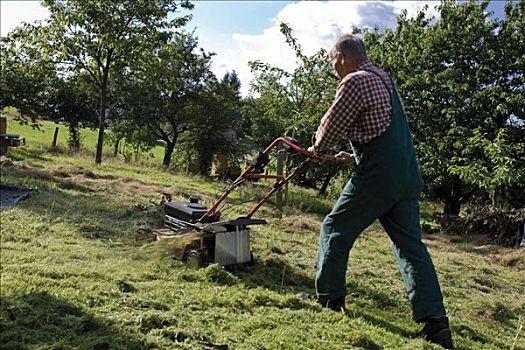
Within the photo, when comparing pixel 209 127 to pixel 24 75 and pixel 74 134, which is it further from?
pixel 24 75

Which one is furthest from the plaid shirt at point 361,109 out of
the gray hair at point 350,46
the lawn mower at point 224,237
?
the lawn mower at point 224,237

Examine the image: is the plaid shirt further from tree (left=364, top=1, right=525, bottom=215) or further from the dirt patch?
tree (left=364, top=1, right=525, bottom=215)

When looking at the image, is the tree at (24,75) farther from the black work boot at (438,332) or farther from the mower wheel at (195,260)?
the black work boot at (438,332)

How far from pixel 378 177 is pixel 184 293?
146 cm

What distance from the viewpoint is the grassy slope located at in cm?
254

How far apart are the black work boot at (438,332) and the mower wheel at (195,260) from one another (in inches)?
69.1

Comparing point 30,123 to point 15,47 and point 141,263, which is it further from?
point 141,263

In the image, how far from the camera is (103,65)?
43.9 ft

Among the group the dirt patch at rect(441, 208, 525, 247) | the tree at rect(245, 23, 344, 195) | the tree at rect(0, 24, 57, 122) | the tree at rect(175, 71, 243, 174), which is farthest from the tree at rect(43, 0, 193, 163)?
the dirt patch at rect(441, 208, 525, 247)

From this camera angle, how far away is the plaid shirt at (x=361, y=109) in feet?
9.93

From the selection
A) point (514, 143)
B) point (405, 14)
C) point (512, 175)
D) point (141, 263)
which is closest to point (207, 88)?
point (405, 14)

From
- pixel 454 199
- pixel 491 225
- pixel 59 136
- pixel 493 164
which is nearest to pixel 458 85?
pixel 493 164

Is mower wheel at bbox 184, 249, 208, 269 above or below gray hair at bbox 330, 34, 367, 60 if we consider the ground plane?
below

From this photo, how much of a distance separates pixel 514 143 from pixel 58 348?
11695mm
